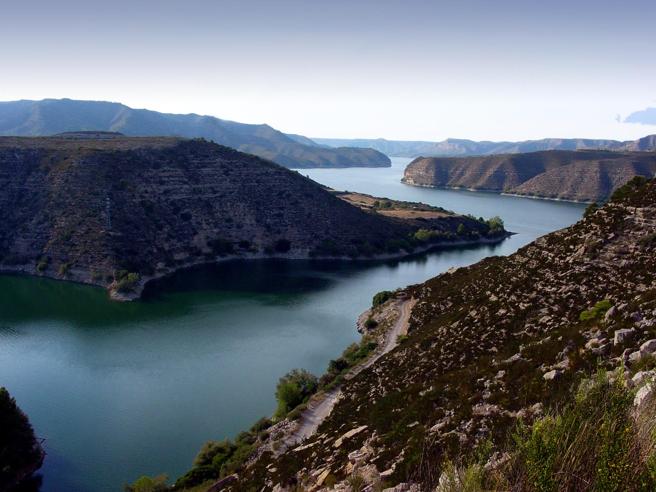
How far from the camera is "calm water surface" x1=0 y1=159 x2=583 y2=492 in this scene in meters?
40.6

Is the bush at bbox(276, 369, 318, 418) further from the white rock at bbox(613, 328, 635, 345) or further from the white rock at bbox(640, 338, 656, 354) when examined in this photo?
the white rock at bbox(640, 338, 656, 354)

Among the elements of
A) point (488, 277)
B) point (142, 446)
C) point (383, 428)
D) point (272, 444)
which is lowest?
point (142, 446)

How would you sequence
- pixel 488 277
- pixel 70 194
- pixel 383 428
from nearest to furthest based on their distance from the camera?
pixel 383 428 → pixel 488 277 → pixel 70 194

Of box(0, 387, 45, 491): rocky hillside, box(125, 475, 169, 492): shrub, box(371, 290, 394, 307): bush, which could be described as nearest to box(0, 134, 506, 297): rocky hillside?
box(371, 290, 394, 307): bush

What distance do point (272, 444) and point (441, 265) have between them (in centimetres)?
8208

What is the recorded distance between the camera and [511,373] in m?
22.1

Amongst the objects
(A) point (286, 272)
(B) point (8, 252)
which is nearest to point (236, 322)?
(A) point (286, 272)

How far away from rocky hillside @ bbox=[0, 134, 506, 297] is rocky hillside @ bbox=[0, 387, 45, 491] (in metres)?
44.5

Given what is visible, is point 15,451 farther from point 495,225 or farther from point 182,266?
point 495,225

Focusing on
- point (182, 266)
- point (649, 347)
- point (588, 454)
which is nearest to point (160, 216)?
point (182, 266)

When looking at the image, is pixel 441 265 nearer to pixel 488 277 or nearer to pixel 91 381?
pixel 488 277

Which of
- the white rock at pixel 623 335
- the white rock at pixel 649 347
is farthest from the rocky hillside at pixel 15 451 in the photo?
the white rock at pixel 649 347

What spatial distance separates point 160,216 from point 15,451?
76.0 metres

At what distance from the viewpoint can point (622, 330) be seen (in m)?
19.0
